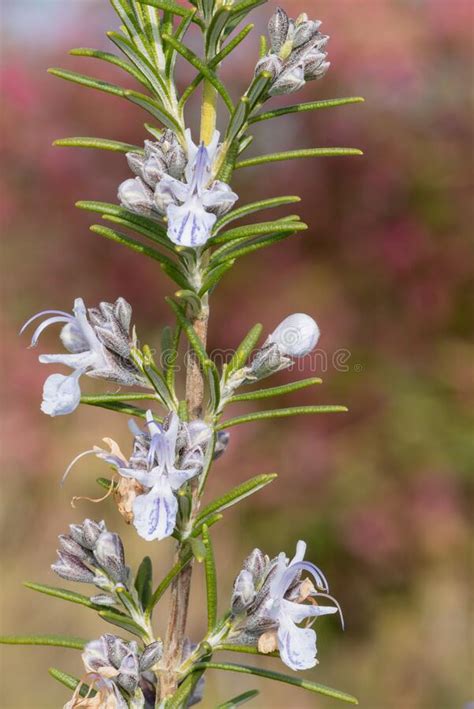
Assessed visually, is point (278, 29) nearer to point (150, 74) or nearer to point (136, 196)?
point (150, 74)

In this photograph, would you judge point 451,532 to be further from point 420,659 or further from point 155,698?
point 155,698

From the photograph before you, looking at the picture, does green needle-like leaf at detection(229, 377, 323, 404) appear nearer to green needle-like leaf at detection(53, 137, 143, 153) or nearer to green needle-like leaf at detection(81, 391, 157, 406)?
green needle-like leaf at detection(81, 391, 157, 406)

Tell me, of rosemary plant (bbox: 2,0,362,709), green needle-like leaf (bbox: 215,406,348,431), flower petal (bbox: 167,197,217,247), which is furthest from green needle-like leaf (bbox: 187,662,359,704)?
flower petal (bbox: 167,197,217,247)

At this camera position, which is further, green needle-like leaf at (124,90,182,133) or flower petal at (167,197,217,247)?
green needle-like leaf at (124,90,182,133)

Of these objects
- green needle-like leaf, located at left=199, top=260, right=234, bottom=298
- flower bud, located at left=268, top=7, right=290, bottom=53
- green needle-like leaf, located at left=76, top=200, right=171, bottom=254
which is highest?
flower bud, located at left=268, top=7, right=290, bottom=53

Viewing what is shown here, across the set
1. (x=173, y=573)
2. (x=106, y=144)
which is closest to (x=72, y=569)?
(x=173, y=573)

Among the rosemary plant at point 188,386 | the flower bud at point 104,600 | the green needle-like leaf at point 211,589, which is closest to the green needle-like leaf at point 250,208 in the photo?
the rosemary plant at point 188,386

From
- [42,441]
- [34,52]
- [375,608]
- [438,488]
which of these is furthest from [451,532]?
[34,52]
